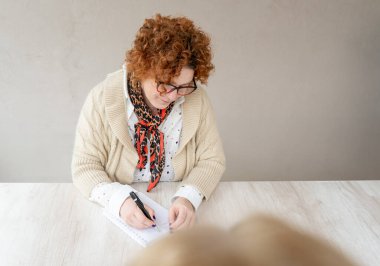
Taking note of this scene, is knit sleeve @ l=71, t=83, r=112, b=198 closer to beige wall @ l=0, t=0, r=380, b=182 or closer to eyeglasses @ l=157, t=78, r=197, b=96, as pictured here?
eyeglasses @ l=157, t=78, r=197, b=96

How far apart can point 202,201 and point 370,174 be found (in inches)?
85.7

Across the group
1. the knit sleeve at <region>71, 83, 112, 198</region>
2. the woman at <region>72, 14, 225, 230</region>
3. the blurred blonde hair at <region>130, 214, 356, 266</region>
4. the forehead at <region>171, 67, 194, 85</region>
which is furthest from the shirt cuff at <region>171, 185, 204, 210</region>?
the blurred blonde hair at <region>130, 214, 356, 266</region>

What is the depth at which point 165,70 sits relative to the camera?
58.3 inches

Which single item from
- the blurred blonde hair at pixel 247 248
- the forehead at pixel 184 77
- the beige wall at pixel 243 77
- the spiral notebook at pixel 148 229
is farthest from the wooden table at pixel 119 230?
the beige wall at pixel 243 77

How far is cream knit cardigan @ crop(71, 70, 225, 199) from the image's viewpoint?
1619mm

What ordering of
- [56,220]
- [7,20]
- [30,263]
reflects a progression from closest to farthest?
[30,263]
[56,220]
[7,20]

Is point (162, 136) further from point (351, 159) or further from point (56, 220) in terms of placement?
point (351, 159)

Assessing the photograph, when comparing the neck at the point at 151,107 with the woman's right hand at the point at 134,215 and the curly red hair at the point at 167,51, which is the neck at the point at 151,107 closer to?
the curly red hair at the point at 167,51

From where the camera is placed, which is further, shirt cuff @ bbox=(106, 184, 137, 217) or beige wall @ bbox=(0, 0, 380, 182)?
beige wall @ bbox=(0, 0, 380, 182)

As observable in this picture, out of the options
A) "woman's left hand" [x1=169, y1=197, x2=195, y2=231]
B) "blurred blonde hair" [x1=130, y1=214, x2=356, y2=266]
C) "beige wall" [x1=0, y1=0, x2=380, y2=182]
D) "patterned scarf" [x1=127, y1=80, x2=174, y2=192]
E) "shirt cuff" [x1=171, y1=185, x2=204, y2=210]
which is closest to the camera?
"blurred blonde hair" [x1=130, y1=214, x2=356, y2=266]

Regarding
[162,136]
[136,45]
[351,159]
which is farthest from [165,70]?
[351,159]

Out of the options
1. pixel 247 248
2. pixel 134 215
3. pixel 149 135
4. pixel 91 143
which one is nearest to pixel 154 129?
pixel 149 135

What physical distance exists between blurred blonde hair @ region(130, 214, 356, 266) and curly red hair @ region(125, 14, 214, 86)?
106 centimetres

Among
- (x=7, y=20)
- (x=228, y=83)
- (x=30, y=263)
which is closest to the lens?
(x=30, y=263)
